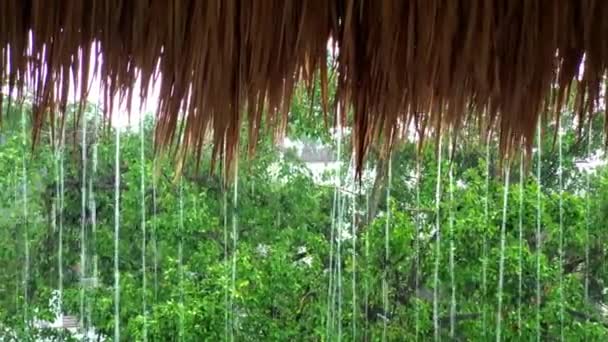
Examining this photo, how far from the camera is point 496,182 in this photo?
2.32 m

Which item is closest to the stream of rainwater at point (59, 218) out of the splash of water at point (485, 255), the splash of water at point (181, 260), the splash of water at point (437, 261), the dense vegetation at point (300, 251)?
the dense vegetation at point (300, 251)

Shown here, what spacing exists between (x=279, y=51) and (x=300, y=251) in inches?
58.7

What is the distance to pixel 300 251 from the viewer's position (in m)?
Result: 2.39

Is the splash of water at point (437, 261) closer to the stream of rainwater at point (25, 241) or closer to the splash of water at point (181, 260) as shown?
the splash of water at point (181, 260)

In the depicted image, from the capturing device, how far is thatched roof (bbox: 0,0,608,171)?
0.93 meters

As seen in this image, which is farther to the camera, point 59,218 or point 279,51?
point 59,218

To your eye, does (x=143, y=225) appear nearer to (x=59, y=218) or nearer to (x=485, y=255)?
(x=59, y=218)

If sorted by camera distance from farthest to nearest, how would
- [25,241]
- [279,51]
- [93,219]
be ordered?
[93,219], [25,241], [279,51]

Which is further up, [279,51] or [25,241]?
[279,51]

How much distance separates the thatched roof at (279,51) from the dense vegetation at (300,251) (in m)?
1.23

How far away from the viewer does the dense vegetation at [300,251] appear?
7.36 feet

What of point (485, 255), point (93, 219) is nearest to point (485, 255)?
point (485, 255)

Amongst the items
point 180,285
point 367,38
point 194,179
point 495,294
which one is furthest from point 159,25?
point 495,294

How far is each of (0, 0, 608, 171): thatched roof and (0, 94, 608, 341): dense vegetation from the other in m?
1.23
